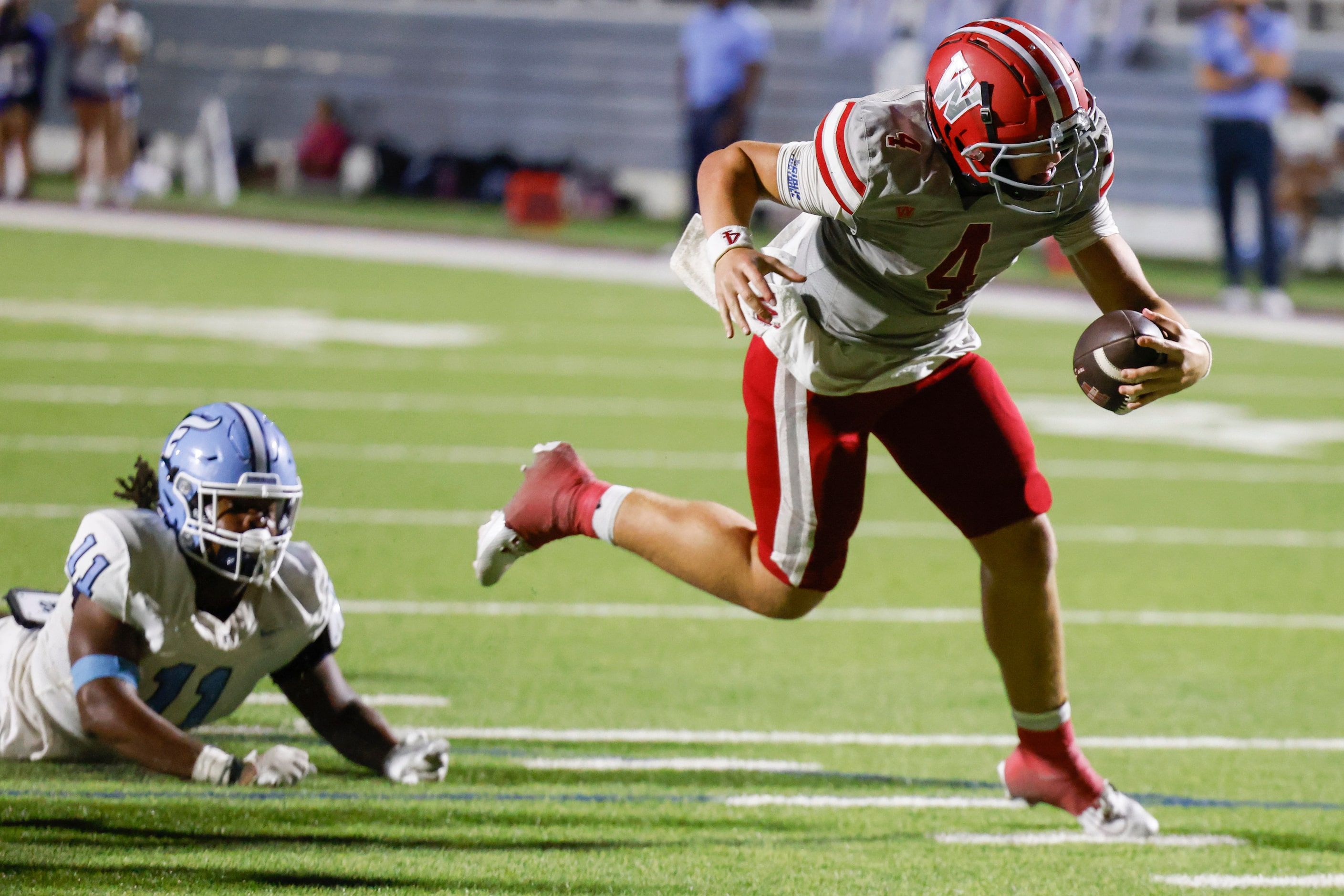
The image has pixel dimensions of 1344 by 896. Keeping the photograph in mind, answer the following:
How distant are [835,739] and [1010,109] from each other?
185cm

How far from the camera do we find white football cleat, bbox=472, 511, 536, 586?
421 cm

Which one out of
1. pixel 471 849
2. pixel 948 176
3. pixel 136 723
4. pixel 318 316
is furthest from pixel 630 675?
pixel 318 316

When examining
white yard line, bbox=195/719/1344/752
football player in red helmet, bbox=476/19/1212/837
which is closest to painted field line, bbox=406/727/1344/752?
white yard line, bbox=195/719/1344/752

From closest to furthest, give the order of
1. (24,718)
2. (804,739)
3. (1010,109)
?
1. (1010,109)
2. (24,718)
3. (804,739)

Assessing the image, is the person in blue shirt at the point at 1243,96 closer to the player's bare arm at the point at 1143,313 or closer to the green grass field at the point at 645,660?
the green grass field at the point at 645,660

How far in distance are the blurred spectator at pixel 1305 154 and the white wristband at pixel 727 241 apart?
14668 millimetres

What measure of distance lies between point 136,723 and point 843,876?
4.73ft

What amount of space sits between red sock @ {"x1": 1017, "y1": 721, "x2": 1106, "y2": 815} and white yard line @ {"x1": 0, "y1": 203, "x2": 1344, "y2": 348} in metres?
9.45

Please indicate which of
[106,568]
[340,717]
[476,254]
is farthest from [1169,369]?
[476,254]

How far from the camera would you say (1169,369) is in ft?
11.5

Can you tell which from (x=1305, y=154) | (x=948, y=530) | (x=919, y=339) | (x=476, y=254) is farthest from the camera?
(x=1305, y=154)

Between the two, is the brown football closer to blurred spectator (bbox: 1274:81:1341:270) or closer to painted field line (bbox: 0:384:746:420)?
painted field line (bbox: 0:384:746:420)

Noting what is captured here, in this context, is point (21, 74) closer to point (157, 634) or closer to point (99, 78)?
point (99, 78)

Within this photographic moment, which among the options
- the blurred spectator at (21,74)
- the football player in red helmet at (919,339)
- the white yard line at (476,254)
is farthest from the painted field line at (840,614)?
the blurred spectator at (21,74)
